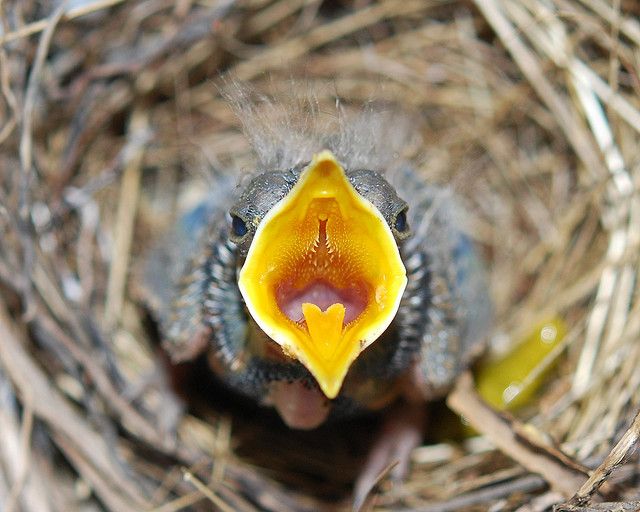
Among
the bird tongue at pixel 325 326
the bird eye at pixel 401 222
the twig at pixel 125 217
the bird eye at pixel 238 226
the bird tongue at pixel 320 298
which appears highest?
the twig at pixel 125 217

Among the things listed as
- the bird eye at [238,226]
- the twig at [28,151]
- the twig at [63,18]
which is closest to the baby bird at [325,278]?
the bird eye at [238,226]

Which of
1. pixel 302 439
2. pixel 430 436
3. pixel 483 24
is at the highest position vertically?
pixel 483 24

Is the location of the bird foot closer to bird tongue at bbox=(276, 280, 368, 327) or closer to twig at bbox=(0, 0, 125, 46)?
bird tongue at bbox=(276, 280, 368, 327)

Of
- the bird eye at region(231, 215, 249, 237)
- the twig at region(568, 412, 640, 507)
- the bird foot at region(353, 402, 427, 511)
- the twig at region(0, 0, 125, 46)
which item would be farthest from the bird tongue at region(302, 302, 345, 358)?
the twig at region(0, 0, 125, 46)

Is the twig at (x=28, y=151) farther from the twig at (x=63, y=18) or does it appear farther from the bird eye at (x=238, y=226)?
the bird eye at (x=238, y=226)

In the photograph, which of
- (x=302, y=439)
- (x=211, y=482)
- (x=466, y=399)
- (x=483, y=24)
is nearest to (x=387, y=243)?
(x=466, y=399)

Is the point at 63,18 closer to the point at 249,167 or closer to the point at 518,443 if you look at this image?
the point at 249,167

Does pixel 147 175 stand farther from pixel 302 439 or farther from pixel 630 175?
pixel 630 175
